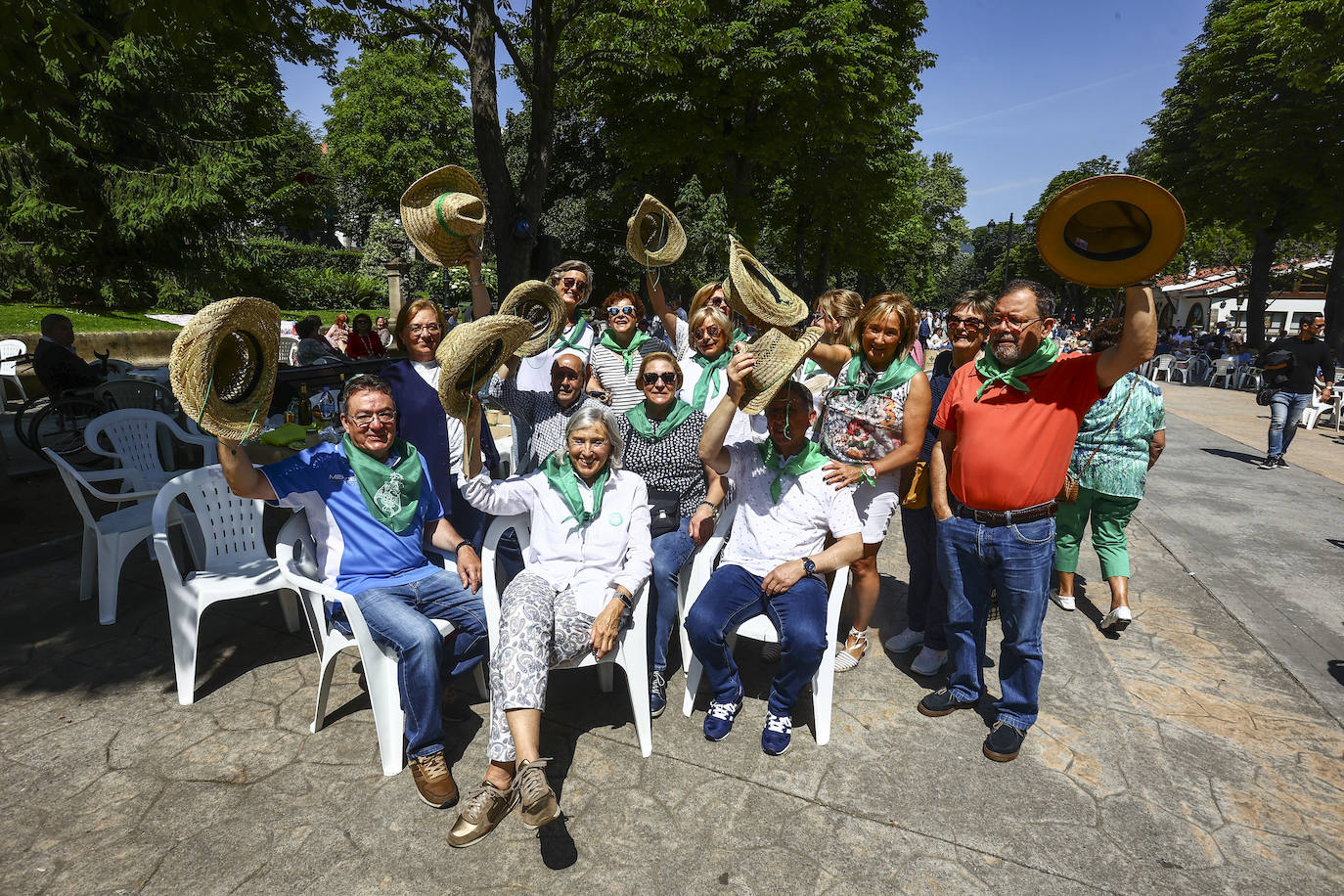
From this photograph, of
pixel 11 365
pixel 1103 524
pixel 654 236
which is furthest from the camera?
pixel 11 365

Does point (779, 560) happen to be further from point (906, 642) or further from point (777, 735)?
point (906, 642)

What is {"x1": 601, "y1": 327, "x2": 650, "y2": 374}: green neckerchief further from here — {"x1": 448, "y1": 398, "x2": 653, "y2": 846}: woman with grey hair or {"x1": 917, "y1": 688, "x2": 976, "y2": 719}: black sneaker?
{"x1": 917, "y1": 688, "x2": 976, "y2": 719}: black sneaker

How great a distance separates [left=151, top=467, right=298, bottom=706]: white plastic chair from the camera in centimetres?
331

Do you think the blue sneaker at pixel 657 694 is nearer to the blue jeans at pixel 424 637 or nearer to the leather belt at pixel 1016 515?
the blue jeans at pixel 424 637

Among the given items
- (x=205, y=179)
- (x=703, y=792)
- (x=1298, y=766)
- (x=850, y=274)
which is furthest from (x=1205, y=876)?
(x=850, y=274)

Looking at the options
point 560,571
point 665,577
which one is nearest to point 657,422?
point 665,577

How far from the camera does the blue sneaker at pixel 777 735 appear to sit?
10.1 feet

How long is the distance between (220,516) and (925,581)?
151 inches

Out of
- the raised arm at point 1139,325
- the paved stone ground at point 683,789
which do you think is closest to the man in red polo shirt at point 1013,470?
the raised arm at point 1139,325

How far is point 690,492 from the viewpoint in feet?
11.8

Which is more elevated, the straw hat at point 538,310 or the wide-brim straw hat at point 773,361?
the straw hat at point 538,310

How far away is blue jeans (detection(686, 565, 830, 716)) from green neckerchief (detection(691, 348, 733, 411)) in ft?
3.08

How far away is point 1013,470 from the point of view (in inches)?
115

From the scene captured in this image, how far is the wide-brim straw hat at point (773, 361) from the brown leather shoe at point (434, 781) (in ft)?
5.97
